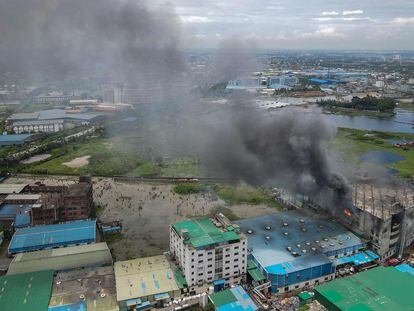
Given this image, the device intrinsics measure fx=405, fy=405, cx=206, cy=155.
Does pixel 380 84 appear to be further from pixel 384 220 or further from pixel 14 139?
pixel 384 220

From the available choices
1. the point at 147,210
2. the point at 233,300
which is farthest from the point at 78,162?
the point at 233,300

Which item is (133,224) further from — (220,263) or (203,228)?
(220,263)

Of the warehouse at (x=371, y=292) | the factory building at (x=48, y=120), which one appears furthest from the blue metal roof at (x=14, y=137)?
the warehouse at (x=371, y=292)

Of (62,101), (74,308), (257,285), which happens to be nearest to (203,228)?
(257,285)

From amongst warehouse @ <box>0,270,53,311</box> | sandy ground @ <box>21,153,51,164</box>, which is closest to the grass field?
warehouse @ <box>0,270,53,311</box>

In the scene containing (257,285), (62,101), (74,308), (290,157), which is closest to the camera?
(74,308)

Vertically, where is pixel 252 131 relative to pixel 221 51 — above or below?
below

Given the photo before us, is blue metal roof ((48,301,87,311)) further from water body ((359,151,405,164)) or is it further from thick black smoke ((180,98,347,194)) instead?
water body ((359,151,405,164))
